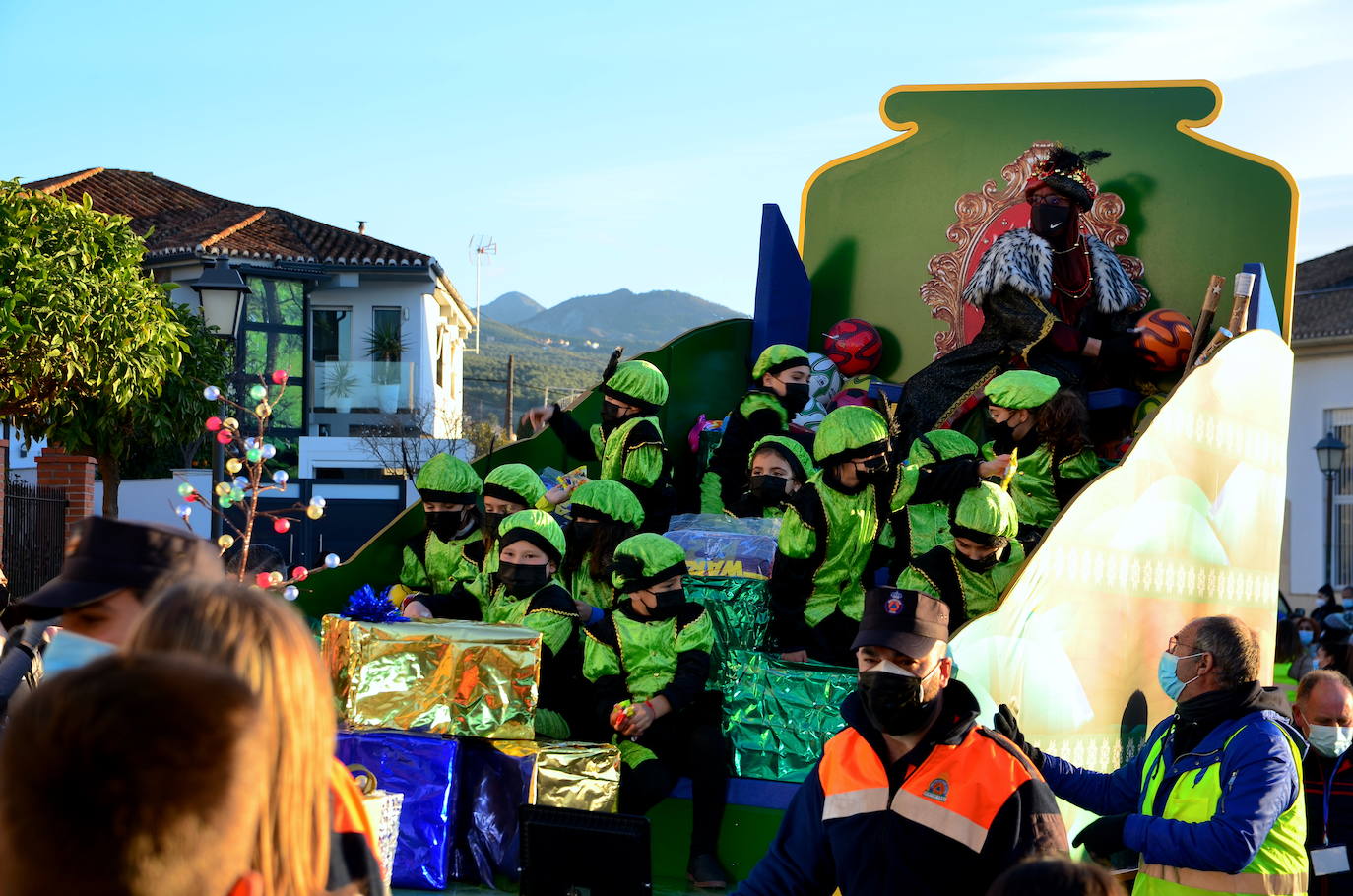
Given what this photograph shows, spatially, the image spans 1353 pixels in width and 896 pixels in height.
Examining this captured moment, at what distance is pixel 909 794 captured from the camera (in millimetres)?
3596

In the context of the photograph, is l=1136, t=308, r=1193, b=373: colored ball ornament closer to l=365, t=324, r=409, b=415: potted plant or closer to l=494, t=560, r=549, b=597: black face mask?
l=494, t=560, r=549, b=597: black face mask

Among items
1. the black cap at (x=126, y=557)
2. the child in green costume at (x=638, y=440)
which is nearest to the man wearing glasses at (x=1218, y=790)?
the black cap at (x=126, y=557)

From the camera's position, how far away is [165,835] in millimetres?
1691

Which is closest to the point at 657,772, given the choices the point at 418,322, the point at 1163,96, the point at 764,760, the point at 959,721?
the point at 764,760

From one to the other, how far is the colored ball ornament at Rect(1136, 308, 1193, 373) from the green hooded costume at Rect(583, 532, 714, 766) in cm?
380

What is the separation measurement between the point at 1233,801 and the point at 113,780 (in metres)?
3.63

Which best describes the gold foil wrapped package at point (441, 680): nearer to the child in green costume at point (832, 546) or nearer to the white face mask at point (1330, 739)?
the child in green costume at point (832, 546)

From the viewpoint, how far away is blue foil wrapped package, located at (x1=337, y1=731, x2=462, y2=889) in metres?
6.28

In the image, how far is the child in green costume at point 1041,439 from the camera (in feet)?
26.6

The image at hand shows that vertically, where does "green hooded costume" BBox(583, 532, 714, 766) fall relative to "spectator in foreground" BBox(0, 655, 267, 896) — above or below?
below

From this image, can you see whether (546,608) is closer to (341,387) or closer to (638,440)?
(638,440)

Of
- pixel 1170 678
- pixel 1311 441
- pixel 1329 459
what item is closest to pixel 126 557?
pixel 1170 678

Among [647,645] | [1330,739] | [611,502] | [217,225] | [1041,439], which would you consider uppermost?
[217,225]

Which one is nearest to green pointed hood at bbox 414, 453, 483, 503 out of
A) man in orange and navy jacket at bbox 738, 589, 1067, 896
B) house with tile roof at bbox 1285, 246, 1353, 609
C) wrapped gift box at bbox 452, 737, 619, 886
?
wrapped gift box at bbox 452, 737, 619, 886
